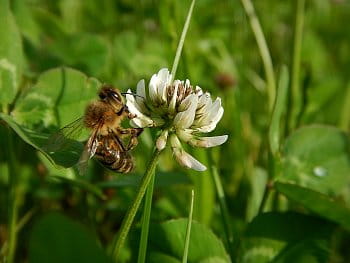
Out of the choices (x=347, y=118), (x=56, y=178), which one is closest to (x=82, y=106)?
(x=56, y=178)

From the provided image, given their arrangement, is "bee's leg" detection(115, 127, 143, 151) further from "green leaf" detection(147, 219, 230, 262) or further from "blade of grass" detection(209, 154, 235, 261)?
"blade of grass" detection(209, 154, 235, 261)

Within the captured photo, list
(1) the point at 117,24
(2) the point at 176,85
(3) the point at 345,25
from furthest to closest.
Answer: (3) the point at 345,25
(1) the point at 117,24
(2) the point at 176,85

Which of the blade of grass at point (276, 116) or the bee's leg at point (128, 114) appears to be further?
the blade of grass at point (276, 116)

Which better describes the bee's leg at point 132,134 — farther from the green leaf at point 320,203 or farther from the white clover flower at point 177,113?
the green leaf at point 320,203

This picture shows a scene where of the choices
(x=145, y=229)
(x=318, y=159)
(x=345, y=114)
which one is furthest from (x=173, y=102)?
(x=345, y=114)

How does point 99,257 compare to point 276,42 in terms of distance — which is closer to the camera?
point 99,257

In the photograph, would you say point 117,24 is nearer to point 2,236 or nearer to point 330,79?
point 330,79

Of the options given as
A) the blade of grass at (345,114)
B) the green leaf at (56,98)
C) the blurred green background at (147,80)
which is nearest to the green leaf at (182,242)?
the blurred green background at (147,80)

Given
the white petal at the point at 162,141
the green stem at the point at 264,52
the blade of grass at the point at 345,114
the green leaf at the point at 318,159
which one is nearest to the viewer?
the white petal at the point at 162,141
